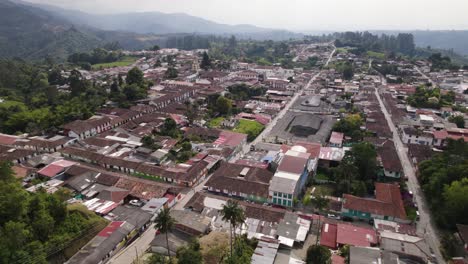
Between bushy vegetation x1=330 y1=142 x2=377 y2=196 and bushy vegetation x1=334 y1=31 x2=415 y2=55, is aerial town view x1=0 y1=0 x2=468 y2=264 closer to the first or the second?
bushy vegetation x1=330 y1=142 x2=377 y2=196

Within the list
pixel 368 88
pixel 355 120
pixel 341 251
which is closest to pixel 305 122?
pixel 355 120

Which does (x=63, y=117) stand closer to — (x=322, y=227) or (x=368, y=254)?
(x=322, y=227)

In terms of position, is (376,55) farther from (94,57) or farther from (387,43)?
(94,57)

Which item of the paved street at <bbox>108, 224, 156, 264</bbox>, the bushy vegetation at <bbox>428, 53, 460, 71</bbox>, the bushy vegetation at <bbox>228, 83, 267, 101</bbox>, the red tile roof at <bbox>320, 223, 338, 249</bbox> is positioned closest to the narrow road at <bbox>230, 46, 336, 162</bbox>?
the bushy vegetation at <bbox>228, 83, 267, 101</bbox>

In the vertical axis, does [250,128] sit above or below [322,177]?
above

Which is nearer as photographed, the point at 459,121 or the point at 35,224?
the point at 35,224

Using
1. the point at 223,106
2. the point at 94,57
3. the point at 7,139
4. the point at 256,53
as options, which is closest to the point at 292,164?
the point at 223,106

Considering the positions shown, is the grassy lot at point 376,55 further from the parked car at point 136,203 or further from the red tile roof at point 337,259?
the parked car at point 136,203
